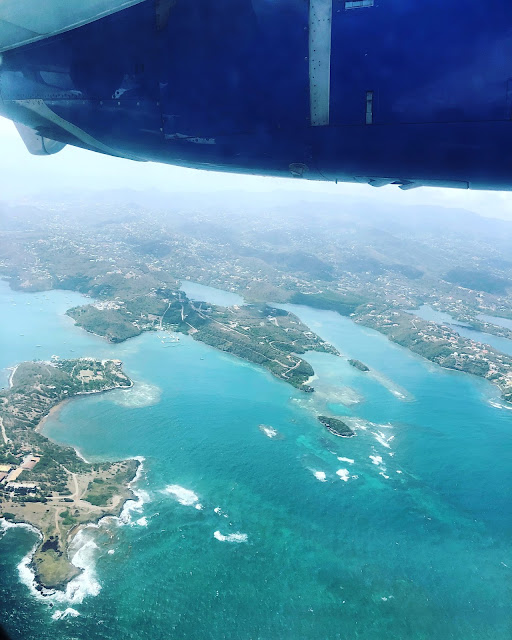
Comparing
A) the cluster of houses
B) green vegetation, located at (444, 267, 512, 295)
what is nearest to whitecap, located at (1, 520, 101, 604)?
the cluster of houses

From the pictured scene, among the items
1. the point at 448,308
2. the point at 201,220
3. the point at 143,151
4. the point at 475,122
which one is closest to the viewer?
the point at 475,122

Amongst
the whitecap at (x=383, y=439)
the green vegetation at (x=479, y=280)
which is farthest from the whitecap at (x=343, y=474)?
the green vegetation at (x=479, y=280)

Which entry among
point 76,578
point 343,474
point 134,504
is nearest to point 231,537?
point 134,504

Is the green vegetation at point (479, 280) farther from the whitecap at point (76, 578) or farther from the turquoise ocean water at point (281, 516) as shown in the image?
the whitecap at point (76, 578)

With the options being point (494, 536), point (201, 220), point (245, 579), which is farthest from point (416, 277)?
point (245, 579)

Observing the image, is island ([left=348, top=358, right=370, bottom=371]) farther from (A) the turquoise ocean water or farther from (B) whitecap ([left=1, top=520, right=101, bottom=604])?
(B) whitecap ([left=1, top=520, right=101, bottom=604])

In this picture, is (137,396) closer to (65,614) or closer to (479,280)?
(65,614)

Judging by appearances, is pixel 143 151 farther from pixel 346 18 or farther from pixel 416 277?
pixel 416 277
